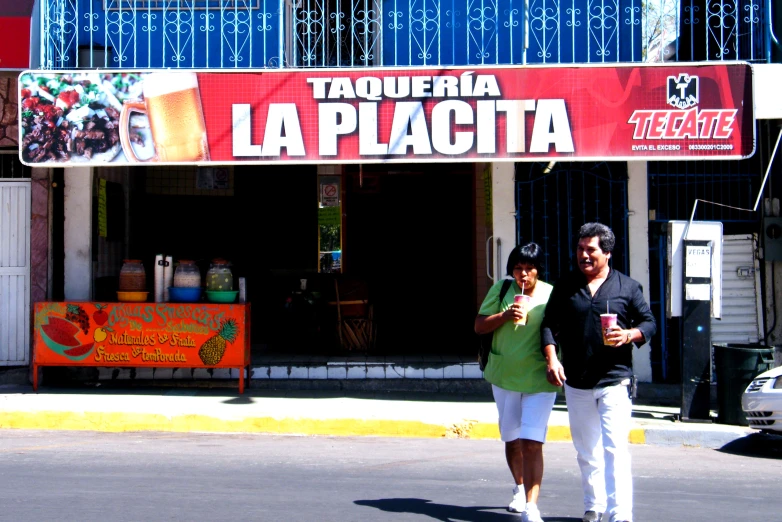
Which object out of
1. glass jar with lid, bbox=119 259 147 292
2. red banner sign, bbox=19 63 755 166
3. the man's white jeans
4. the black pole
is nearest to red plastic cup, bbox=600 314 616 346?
the man's white jeans

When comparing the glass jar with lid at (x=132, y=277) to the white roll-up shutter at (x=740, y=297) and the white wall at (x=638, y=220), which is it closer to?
the white wall at (x=638, y=220)

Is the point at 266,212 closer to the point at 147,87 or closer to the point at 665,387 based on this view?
the point at 147,87

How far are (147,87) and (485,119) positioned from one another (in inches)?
141

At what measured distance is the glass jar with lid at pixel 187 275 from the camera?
34.2ft

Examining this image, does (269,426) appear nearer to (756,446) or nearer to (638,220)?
(756,446)

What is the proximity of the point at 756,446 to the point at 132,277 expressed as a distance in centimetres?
689

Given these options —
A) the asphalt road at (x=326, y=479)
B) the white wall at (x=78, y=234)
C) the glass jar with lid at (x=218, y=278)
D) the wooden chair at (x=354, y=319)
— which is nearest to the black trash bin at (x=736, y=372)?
the asphalt road at (x=326, y=479)

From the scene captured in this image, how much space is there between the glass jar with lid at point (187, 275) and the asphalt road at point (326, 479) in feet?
7.27

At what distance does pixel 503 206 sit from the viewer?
10836mm

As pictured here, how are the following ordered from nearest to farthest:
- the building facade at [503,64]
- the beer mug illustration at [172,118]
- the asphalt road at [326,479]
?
1. the asphalt road at [326,479]
2. the beer mug illustration at [172,118]
3. the building facade at [503,64]

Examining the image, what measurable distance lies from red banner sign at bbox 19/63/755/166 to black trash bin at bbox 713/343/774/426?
2.05 metres

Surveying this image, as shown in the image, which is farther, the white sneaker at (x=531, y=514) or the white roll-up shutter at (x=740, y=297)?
the white roll-up shutter at (x=740, y=297)

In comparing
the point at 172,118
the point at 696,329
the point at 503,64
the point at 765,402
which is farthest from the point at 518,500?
the point at 503,64

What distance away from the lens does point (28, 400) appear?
9.74m
